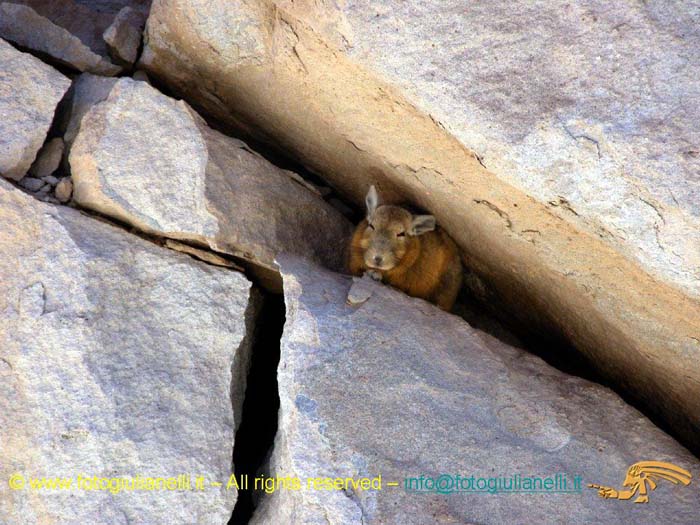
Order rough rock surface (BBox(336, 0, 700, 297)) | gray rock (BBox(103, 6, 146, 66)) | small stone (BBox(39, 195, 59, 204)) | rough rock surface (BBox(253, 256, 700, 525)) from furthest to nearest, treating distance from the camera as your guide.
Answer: gray rock (BBox(103, 6, 146, 66))
small stone (BBox(39, 195, 59, 204))
rough rock surface (BBox(253, 256, 700, 525))
rough rock surface (BBox(336, 0, 700, 297))

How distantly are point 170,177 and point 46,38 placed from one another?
2.15m

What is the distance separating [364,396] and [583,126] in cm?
217

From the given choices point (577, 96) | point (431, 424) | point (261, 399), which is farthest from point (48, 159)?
point (577, 96)

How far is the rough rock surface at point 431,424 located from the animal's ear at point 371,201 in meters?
1.20

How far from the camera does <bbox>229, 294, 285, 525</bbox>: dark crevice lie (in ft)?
19.5

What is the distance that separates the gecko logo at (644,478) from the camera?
4.68m

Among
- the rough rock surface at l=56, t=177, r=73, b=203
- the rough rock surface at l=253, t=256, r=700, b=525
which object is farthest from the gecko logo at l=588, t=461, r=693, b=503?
the rough rock surface at l=56, t=177, r=73, b=203

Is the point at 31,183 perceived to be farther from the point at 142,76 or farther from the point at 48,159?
the point at 142,76

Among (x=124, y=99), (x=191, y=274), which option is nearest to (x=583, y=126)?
(x=191, y=274)

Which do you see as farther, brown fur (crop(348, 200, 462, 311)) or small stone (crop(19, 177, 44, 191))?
→ brown fur (crop(348, 200, 462, 311))

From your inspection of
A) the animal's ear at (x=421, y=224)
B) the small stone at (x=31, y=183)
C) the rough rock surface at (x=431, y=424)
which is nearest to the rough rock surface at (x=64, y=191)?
the small stone at (x=31, y=183)

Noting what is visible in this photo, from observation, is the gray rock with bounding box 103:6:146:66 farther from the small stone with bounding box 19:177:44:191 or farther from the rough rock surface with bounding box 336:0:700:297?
the rough rock surface with bounding box 336:0:700:297

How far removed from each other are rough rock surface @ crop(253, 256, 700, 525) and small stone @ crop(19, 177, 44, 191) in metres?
2.03

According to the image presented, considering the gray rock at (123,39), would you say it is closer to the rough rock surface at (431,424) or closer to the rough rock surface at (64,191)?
the rough rock surface at (64,191)
